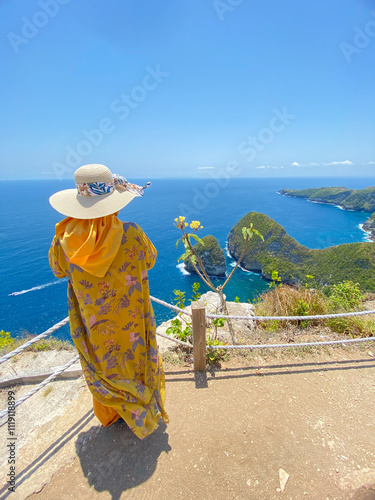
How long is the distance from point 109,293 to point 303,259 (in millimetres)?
41686

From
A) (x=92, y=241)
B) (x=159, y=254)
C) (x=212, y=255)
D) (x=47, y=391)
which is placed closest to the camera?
(x=92, y=241)

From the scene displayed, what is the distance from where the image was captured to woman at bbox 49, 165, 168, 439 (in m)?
1.36

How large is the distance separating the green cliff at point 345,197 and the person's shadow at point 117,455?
103 meters

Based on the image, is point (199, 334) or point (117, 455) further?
point (199, 334)

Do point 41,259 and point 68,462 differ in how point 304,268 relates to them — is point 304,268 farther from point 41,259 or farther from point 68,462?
→ point 41,259

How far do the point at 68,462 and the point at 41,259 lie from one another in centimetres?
3883

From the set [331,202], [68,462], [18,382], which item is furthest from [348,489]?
[331,202]

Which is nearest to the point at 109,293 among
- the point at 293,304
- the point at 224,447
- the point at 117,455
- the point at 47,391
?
the point at 117,455

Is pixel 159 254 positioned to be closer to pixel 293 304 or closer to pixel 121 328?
pixel 293 304

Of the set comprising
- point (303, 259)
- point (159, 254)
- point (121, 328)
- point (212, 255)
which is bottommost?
point (303, 259)

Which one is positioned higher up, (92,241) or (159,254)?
(92,241)

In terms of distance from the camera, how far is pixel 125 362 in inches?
72.0

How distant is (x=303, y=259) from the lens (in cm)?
3784

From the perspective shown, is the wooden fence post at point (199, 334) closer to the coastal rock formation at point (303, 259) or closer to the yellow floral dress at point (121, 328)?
the yellow floral dress at point (121, 328)
